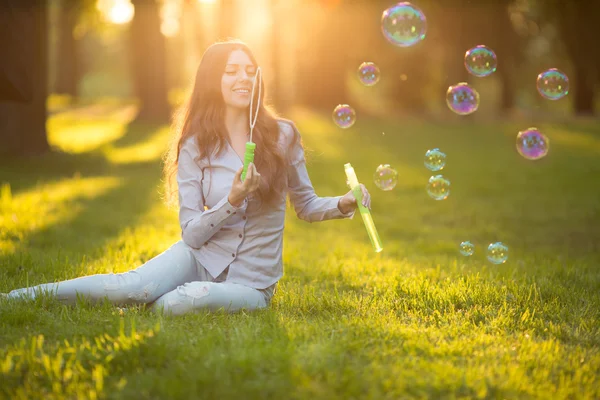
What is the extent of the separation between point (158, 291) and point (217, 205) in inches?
24.0

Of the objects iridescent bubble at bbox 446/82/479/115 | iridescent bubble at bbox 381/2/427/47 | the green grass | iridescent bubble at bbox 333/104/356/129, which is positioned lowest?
the green grass

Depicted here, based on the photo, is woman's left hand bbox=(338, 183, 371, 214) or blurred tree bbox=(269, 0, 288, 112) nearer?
woman's left hand bbox=(338, 183, 371, 214)

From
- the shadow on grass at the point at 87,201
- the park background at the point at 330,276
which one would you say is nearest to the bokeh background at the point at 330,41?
the shadow on grass at the point at 87,201

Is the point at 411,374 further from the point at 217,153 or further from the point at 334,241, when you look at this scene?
the point at 334,241

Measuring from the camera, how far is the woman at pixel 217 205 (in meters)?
3.83

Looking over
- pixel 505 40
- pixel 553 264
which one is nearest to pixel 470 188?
pixel 553 264

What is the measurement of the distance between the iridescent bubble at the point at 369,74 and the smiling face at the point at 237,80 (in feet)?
4.36

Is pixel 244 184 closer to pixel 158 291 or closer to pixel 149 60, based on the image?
pixel 158 291

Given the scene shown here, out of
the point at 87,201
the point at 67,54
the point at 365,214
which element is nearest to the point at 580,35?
the point at 67,54

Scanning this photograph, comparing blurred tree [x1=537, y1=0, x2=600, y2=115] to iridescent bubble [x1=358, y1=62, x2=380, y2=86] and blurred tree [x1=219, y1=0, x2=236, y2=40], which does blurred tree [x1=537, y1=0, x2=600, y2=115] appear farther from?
iridescent bubble [x1=358, y1=62, x2=380, y2=86]

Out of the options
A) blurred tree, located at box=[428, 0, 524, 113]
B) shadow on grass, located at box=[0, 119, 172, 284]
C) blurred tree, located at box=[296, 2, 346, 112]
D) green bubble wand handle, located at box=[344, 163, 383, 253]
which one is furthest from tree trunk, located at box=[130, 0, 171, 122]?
green bubble wand handle, located at box=[344, 163, 383, 253]

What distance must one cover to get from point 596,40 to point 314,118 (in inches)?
485

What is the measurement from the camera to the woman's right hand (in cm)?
355

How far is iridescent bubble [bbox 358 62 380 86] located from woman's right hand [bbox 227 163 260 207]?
1857mm
